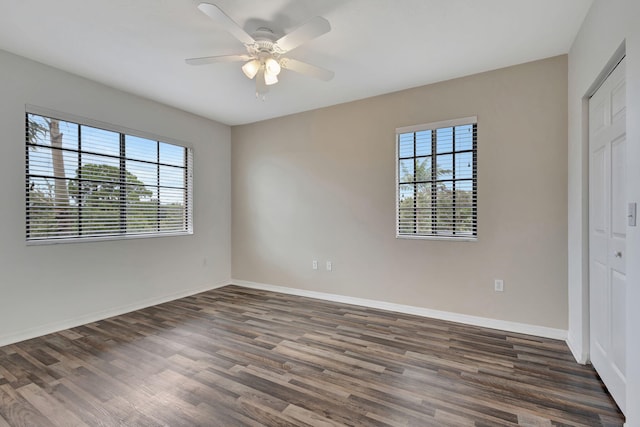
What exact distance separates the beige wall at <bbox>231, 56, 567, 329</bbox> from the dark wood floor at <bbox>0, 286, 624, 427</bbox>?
54 cm

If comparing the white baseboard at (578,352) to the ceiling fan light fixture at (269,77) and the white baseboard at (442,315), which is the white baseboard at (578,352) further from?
the ceiling fan light fixture at (269,77)

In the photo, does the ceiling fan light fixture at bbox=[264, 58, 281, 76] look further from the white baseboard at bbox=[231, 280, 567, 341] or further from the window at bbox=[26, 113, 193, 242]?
the white baseboard at bbox=[231, 280, 567, 341]

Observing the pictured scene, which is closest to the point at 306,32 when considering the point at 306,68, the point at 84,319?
the point at 306,68

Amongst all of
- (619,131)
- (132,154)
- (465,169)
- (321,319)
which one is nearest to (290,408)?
(321,319)

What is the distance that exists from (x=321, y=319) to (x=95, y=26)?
3459mm

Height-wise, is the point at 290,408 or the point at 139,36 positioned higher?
the point at 139,36

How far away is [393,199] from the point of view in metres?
3.78

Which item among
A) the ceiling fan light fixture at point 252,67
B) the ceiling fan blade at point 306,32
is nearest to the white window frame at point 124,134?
the ceiling fan light fixture at point 252,67

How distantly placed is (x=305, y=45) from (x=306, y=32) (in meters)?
0.70

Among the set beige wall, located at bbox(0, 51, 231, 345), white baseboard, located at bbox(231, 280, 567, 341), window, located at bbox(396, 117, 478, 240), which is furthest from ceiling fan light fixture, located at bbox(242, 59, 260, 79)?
white baseboard, located at bbox(231, 280, 567, 341)

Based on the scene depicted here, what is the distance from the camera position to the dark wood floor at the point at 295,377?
184cm

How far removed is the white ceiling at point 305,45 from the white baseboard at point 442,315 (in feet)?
8.69

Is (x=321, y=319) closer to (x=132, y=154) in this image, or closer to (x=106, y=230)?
(x=106, y=230)

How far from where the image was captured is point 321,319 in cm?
352
